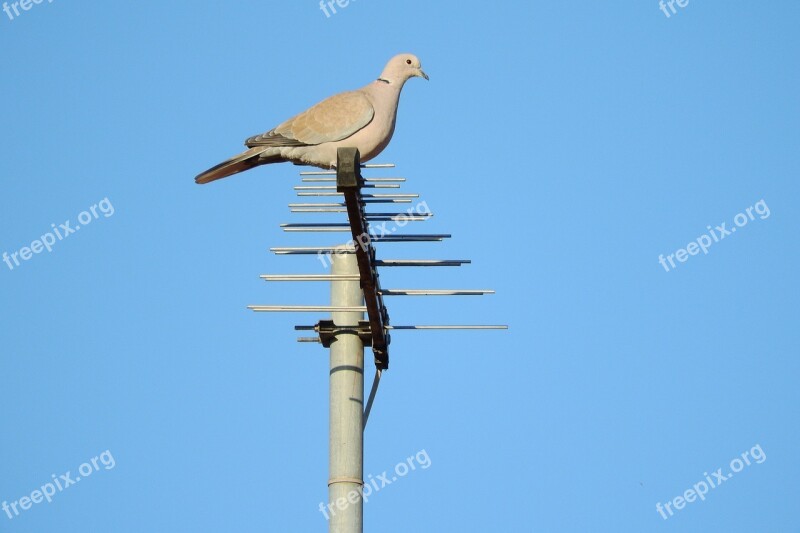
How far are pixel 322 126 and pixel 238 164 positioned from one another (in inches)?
26.8

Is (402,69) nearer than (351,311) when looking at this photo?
No

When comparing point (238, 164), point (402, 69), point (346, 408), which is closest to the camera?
point (346, 408)

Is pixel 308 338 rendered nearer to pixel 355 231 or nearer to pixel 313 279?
pixel 313 279

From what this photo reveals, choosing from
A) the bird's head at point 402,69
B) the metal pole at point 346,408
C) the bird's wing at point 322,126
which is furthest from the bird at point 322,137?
the metal pole at point 346,408

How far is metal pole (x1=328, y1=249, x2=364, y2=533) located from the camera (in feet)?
21.2

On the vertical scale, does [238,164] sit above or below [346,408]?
above

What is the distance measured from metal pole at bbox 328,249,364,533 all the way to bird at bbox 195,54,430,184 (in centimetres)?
162

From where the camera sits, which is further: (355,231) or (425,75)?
(425,75)

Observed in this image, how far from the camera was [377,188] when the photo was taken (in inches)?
285

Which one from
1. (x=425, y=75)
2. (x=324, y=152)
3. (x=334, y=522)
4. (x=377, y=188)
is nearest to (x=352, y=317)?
(x=377, y=188)

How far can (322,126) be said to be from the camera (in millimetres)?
8586

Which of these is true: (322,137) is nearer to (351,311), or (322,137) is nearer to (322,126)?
(322,126)

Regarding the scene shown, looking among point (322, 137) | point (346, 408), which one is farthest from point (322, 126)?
point (346, 408)

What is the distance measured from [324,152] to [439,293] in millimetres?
1921
